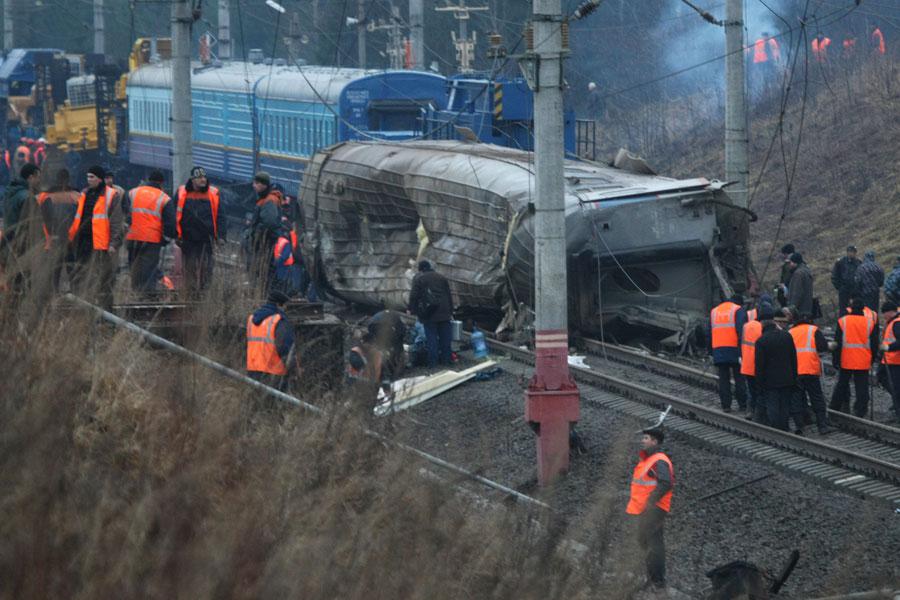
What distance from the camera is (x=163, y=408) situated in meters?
5.61

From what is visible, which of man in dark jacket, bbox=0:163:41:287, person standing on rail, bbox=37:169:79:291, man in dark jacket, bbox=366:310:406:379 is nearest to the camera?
man in dark jacket, bbox=366:310:406:379

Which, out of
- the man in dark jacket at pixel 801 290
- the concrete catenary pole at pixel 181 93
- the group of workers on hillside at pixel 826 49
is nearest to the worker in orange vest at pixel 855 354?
the man in dark jacket at pixel 801 290

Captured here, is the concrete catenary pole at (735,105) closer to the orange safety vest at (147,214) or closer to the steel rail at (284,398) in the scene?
the orange safety vest at (147,214)

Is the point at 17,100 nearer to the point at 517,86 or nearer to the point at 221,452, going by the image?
the point at 517,86

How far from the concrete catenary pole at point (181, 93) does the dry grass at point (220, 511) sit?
1238cm

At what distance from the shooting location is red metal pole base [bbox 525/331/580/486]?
466 inches

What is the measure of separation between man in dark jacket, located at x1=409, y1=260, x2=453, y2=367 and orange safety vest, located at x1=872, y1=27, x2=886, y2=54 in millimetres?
24239

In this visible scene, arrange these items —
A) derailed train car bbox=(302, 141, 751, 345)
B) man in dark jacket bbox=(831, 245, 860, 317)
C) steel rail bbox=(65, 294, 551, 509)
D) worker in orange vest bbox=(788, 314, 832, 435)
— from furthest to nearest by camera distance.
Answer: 1. man in dark jacket bbox=(831, 245, 860, 317)
2. derailed train car bbox=(302, 141, 751, 345)
3. worker in orange vest bbox=(788, 314, 832, 435)
4. steel rail bbox=(65, 294, 551, 509)

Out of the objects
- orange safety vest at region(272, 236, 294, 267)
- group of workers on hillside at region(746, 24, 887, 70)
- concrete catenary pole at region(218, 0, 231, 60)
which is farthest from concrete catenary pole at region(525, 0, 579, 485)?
group of workers on hillside at region(746, 24, 887, 70)

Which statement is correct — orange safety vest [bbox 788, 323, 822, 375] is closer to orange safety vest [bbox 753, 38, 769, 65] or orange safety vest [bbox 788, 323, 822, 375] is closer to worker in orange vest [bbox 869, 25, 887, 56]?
worker in orange vest [bbox 869, 25, 887, 56]

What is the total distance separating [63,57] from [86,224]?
32.3 m

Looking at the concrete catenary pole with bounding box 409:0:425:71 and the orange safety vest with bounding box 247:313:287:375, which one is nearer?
the orange safety vest with bounding box 247:313:287:375

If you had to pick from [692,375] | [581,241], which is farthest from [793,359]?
[581,241]

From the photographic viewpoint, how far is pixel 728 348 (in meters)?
14.2
